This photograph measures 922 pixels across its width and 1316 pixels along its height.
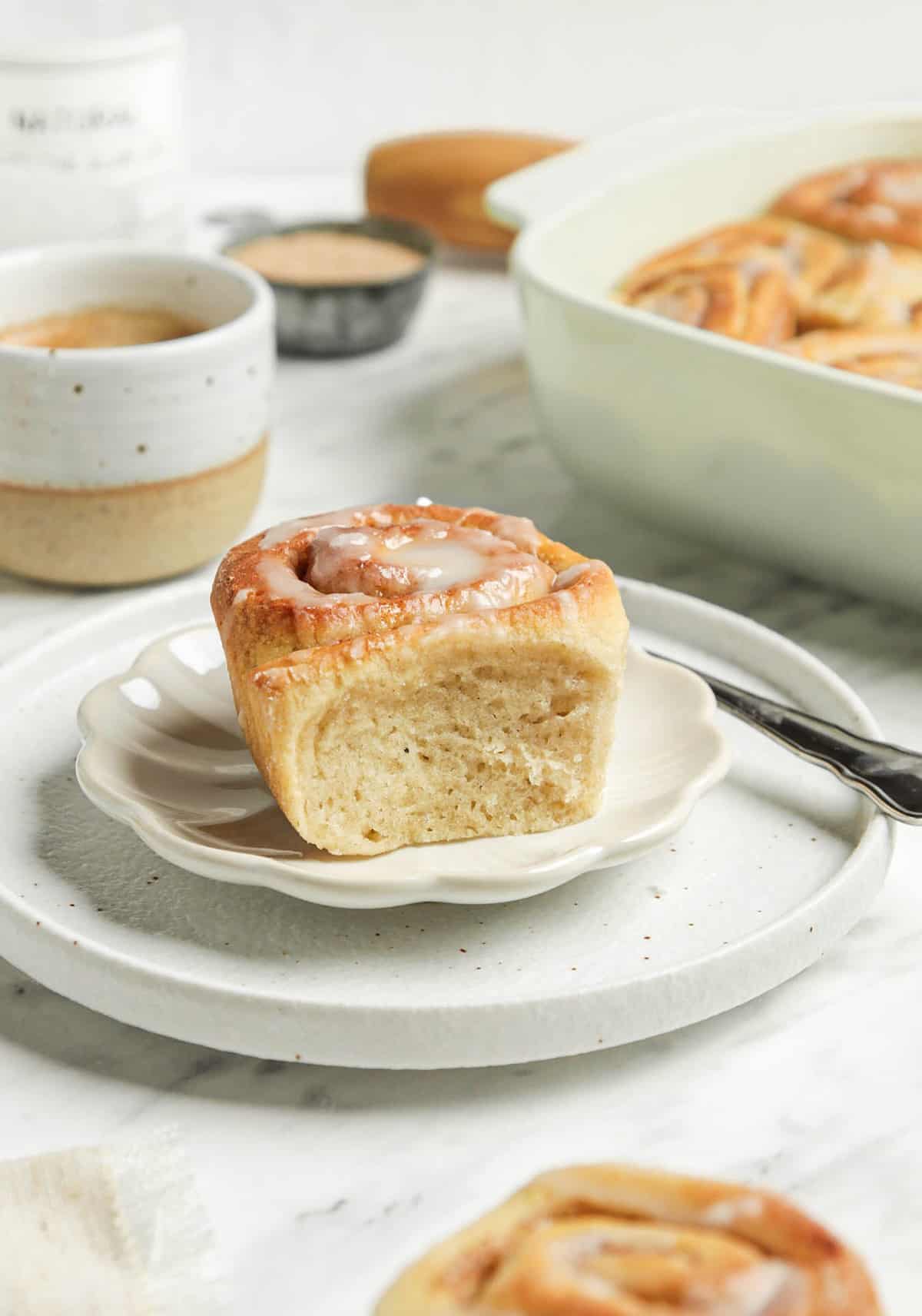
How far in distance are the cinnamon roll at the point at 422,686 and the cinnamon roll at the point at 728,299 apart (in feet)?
1.85

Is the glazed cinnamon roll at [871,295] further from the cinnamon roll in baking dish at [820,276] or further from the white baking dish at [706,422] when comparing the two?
the white baking dish at [706,422]

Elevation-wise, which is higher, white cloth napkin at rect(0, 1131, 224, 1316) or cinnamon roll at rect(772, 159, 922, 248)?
cinnamon roll at rect(772, 159, 922, 248)

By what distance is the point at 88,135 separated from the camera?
1.69 metres

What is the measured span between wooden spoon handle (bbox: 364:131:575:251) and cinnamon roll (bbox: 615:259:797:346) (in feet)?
1.94

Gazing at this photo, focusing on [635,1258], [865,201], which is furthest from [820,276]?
[635,1258]

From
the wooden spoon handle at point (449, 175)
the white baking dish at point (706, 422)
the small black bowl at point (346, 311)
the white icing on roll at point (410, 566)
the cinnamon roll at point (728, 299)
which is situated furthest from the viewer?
the wooden spoon handle at point (449, 175)

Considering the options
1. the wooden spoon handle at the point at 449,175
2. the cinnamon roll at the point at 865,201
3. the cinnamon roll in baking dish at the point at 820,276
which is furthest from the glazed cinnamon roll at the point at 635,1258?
the wooden spoon handle at the point at 449,175

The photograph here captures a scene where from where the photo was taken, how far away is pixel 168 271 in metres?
1.42

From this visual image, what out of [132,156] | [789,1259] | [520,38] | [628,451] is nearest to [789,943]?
[789,1259]

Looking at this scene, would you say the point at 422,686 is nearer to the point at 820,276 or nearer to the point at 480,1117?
the point at 480,1117

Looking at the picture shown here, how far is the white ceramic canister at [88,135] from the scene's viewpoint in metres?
1.65

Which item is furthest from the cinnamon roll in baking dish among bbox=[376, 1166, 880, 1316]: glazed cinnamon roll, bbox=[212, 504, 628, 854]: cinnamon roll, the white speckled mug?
bbox=[376, 1166, 880, 1316]: glazed cinnamon roll

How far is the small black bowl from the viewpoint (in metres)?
1.82

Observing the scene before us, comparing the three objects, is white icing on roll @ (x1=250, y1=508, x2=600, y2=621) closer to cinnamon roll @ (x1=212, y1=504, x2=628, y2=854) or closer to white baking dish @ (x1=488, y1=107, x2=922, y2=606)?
cinnamon roll @ (x1=212, y1=504, x2=628, y2=854)
